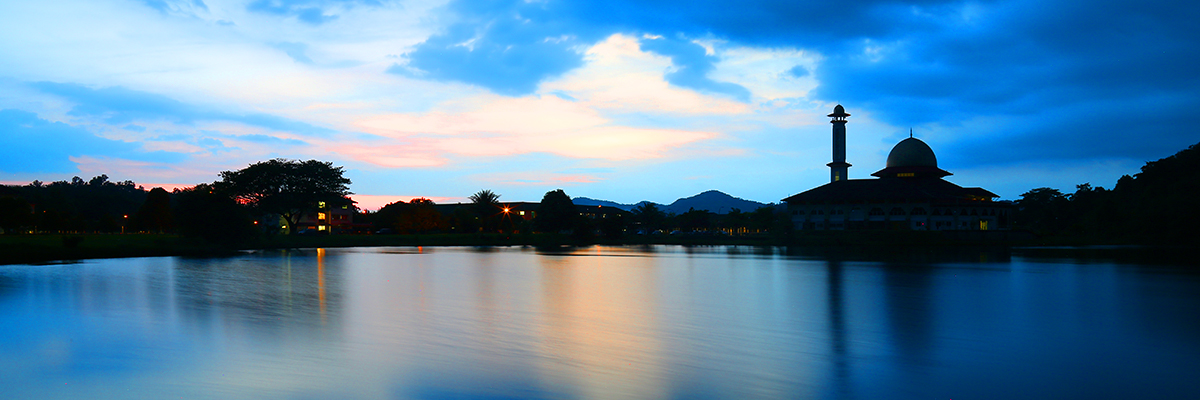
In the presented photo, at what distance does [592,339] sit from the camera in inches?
632

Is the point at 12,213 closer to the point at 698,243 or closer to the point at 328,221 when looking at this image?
the point at 328,221

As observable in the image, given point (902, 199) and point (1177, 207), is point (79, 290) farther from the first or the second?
point (902, 199)

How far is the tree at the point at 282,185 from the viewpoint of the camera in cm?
8700

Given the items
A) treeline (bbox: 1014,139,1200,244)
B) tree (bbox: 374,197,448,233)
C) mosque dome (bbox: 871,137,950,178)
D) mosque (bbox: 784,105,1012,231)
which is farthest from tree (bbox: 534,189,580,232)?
treeline (bbox: 1014,139,1200,244)

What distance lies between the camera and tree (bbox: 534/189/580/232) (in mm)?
102188

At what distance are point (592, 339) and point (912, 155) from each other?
331 feet

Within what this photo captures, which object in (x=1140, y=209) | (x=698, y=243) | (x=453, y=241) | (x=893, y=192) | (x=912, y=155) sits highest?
(x=912, y=155)

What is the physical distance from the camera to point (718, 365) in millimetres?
12984

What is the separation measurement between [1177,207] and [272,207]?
94.0 meters

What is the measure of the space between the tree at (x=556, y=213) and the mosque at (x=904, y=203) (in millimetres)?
32103

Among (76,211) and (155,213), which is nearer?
(155,213)

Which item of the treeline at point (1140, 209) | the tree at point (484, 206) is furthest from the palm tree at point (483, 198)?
the treeline at point (1140, 209)

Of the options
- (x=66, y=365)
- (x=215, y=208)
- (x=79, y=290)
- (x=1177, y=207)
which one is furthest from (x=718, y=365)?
(x=1177, y=207)

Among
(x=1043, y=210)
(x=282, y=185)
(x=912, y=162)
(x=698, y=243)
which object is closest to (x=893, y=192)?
(x=912, y=162)
